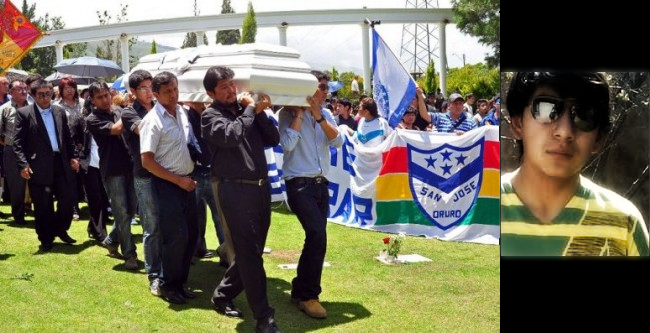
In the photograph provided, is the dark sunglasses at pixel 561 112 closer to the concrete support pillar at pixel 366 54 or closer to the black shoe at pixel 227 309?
the black shoe at pixel 227 309

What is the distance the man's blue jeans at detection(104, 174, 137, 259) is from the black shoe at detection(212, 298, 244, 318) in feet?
5.92

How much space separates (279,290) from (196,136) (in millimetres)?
1638

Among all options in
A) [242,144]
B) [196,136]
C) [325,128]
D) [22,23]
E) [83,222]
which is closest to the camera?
Result: [242,144]

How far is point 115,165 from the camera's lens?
23.6 ft

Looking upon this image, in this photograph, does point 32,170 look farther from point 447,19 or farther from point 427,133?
point 447,19

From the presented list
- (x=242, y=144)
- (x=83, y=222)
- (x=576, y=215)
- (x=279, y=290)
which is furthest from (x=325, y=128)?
(x=83, y=222)

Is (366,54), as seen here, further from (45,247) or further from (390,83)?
(45,247)

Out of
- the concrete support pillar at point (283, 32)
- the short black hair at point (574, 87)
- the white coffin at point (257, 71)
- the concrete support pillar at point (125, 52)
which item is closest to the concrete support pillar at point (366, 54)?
the concrete support pillar at point (283, 32)

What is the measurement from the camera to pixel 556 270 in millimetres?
2633

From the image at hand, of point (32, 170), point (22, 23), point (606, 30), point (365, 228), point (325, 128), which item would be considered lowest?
point (365, 228)

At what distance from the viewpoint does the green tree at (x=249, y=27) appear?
82.3 ft

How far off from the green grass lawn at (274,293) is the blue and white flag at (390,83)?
2036mm

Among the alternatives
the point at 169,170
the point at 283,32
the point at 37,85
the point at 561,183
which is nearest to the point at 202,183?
the point at 169,170

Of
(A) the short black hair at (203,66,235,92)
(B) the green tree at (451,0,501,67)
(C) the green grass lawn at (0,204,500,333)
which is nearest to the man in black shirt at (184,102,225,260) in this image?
(C) the green grass lawn at (0,204,500,333)
